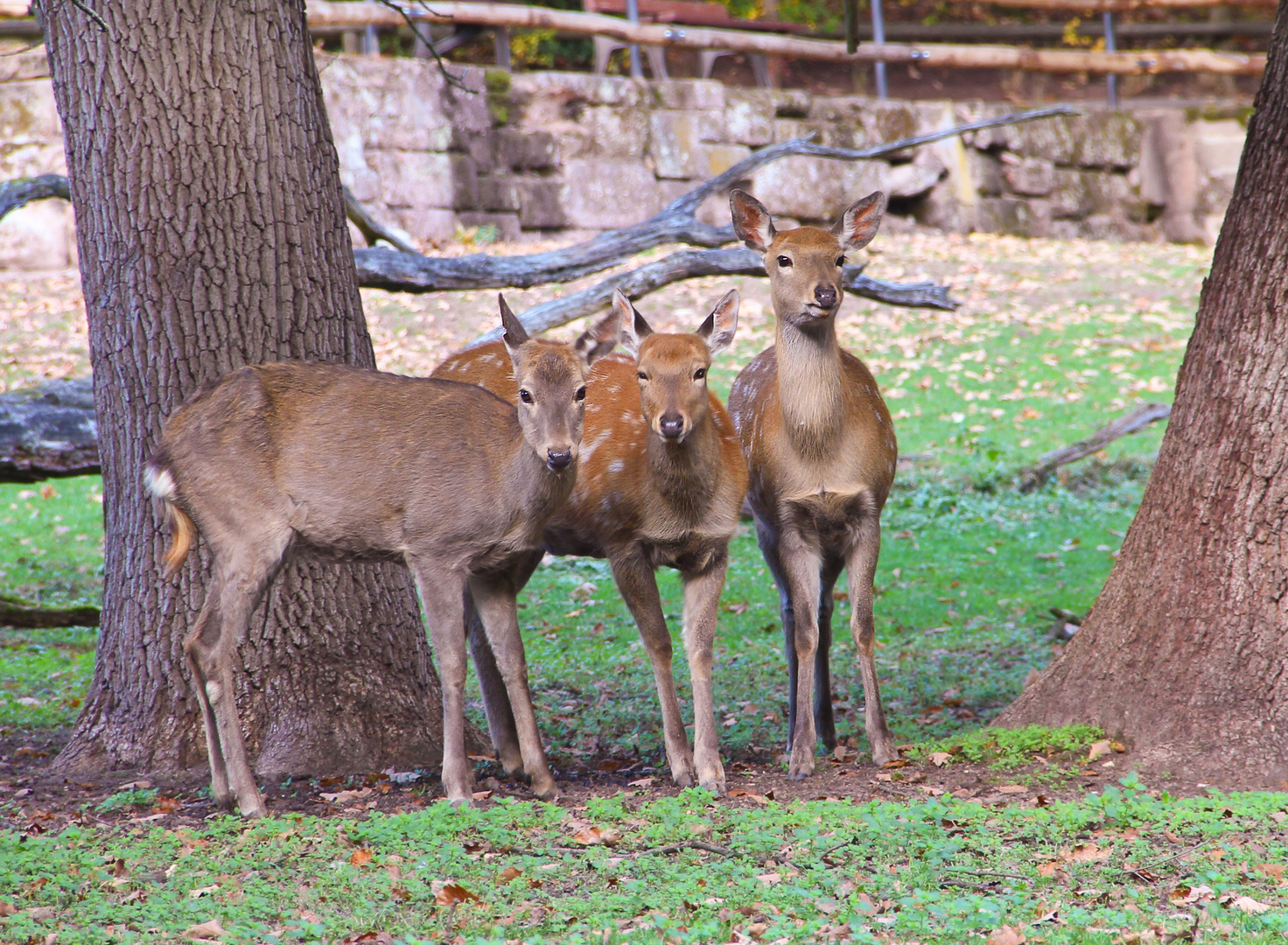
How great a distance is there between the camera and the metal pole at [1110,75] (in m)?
22.1

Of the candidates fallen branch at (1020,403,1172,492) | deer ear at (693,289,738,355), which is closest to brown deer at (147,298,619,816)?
deer ear at (693,289,738,355)

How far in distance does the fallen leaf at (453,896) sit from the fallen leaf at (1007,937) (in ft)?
4.85

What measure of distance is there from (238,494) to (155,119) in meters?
1.68

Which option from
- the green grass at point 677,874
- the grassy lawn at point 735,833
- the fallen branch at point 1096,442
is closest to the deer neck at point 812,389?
the grassy lawn at point 735,833

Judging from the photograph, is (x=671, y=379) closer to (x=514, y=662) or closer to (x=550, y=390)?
(x=550, y=390)

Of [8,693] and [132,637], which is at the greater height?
[132,637]

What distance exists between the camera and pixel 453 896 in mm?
3939

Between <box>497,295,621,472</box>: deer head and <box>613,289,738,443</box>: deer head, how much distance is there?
11.9 inches

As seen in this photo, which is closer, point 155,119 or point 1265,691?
point 1265,691

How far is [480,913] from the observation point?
3.84 metres

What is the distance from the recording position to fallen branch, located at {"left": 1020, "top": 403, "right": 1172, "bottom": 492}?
40.5 feet

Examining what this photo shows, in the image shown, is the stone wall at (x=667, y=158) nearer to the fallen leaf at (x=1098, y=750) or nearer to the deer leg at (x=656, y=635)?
the deer leg at (x=656, y=635)

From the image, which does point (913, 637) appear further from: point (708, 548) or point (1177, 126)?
point (1177, 126)

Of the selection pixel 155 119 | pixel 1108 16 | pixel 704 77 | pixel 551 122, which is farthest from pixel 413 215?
pixel 1108 16
